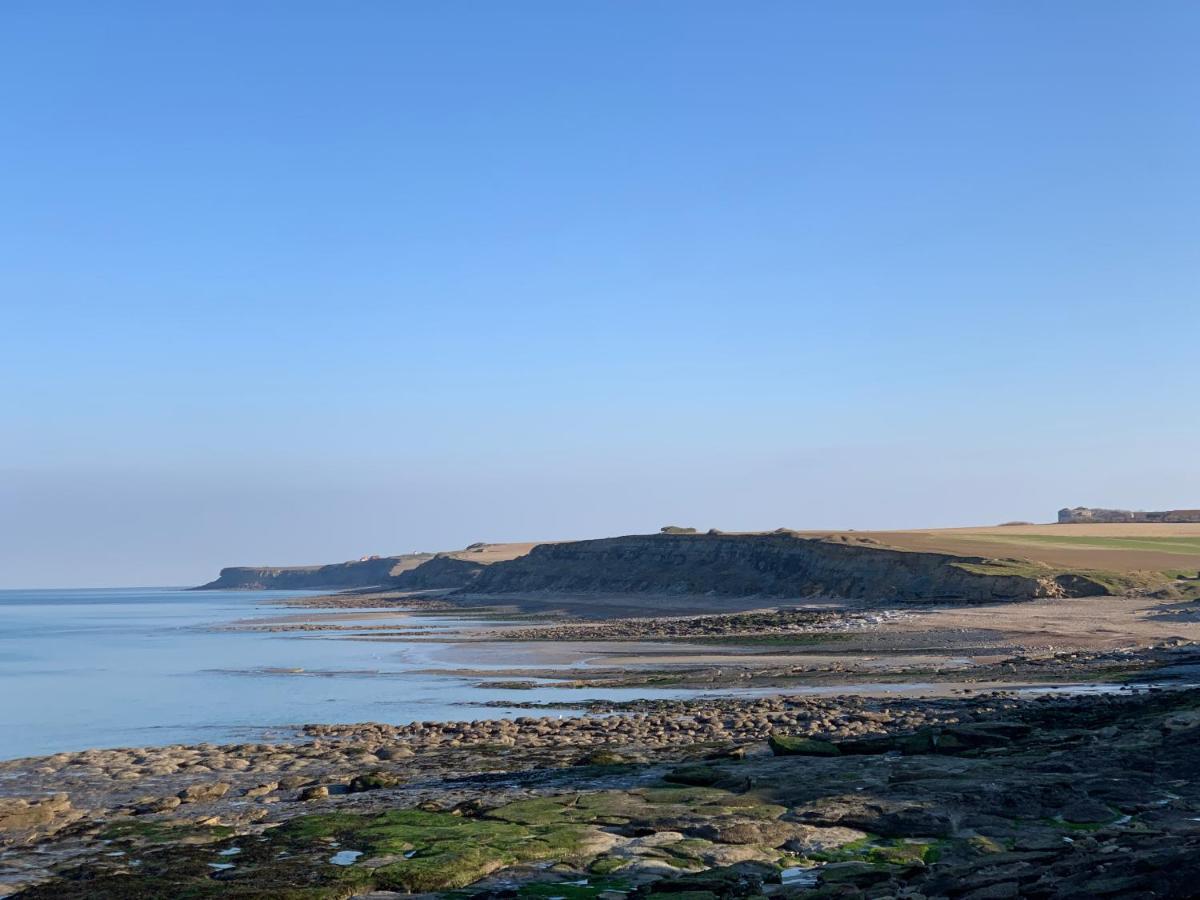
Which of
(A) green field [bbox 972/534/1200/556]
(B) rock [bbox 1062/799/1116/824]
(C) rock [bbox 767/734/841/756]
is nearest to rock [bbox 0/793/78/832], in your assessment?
(C) rock [bbox 767/734/841/756]

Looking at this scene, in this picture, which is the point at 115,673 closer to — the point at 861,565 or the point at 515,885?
the point at 515,885

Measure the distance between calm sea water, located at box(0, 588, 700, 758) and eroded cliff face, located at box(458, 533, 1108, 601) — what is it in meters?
33.5

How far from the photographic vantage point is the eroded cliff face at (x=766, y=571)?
225 ft

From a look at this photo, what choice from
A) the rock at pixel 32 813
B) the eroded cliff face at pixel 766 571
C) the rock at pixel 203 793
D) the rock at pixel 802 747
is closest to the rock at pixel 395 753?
the rock at pixel 203 793

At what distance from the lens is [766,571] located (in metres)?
Answer: 94.9

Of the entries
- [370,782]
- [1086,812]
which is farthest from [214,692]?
[1086,812]

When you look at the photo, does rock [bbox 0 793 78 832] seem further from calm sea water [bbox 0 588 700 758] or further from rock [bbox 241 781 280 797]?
calm sea water [bbox 0 588 700 758]

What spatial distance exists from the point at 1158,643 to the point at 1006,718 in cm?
2232

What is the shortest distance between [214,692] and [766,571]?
60.4 m

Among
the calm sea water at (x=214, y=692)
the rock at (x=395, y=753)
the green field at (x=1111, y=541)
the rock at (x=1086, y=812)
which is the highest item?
the green field at (x=1111, y=541)

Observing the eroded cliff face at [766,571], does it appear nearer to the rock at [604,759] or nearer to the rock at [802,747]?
the rock at [802,747]

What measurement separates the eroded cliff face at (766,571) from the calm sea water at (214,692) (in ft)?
110

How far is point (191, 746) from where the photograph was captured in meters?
27.2

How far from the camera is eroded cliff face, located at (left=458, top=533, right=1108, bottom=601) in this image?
225ft
